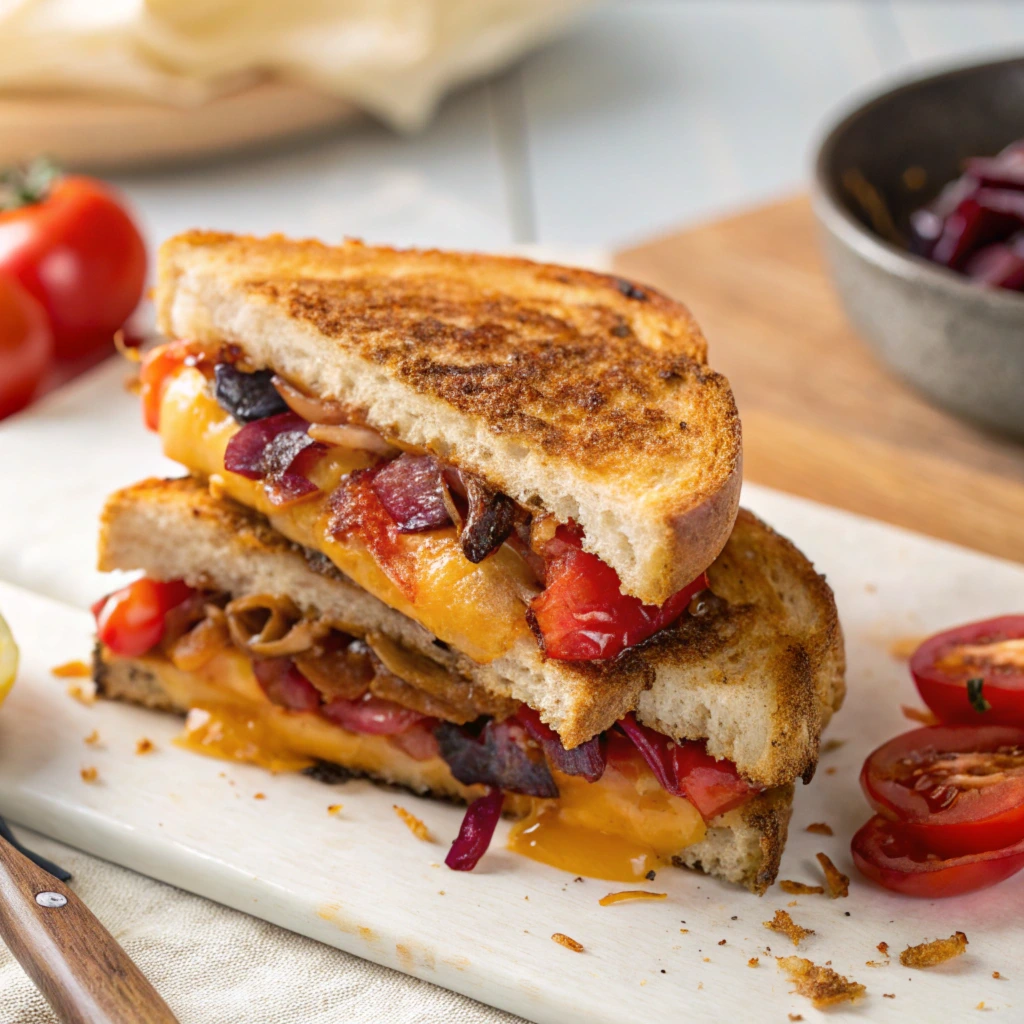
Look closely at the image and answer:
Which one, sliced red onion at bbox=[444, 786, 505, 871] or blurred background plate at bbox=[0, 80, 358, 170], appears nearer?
sliced red onion at bbox=[444, 786, 505, 871]

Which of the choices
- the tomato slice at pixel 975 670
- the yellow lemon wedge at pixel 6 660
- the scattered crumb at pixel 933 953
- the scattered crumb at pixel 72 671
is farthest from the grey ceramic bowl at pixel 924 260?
the yellow lemon wedge at pixel 6 660

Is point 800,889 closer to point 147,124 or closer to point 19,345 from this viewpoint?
point 19,345

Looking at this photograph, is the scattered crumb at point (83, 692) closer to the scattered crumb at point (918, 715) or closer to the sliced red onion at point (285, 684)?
the sliced red onion at point (285, 684)

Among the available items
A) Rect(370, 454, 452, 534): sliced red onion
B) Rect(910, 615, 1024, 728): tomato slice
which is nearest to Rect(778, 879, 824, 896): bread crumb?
Rect(910, 615, 1024, 728): tomato slice

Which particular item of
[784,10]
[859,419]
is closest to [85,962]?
[859,419]

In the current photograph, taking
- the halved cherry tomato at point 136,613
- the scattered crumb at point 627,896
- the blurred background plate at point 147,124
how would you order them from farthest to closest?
1. the blurred background plate at point 147,124
2. the halved cherry tomato at point 136,613
3. the scattered crumb at point 627,896

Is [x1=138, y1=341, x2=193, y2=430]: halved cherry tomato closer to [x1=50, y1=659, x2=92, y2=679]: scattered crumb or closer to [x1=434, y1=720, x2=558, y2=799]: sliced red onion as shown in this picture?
[x1=50, y1=659, x2=92, y2=679]: scattered crumb
